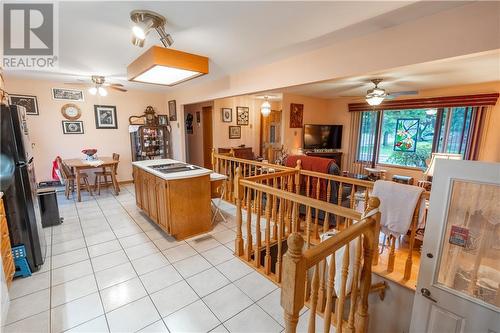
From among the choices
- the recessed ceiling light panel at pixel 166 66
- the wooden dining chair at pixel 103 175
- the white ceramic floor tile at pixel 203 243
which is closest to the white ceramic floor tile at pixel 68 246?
the white ceramic floor tile at pixel 203 243

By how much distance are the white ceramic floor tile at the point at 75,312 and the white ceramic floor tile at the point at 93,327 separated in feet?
0.14

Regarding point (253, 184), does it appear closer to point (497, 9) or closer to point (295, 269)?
point (295, 269)

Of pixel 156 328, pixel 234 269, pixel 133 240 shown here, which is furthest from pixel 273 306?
pixel 133 240

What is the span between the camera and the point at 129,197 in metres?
4.74

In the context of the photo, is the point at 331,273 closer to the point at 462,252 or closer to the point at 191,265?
the point at 462,252

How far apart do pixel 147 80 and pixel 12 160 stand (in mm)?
1680

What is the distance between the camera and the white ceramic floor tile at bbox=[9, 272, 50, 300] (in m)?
2.01

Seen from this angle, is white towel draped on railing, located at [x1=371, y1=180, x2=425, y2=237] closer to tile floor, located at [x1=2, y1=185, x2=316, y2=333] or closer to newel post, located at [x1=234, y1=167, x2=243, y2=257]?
tile floor, located at [x1=2, y1=185, x2=316, y2=333]

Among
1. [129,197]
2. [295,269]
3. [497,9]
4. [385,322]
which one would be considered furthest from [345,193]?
[129,197]

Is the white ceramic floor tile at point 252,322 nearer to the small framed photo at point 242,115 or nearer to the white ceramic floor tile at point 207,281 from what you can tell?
the white ceramic floor tile at point 207,281

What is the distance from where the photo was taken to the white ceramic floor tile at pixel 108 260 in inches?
95.2

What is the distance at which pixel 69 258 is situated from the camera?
2.56m

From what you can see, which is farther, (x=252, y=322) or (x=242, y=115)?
(x=242, y=115)

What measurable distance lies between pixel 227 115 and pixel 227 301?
4936 millimetres
